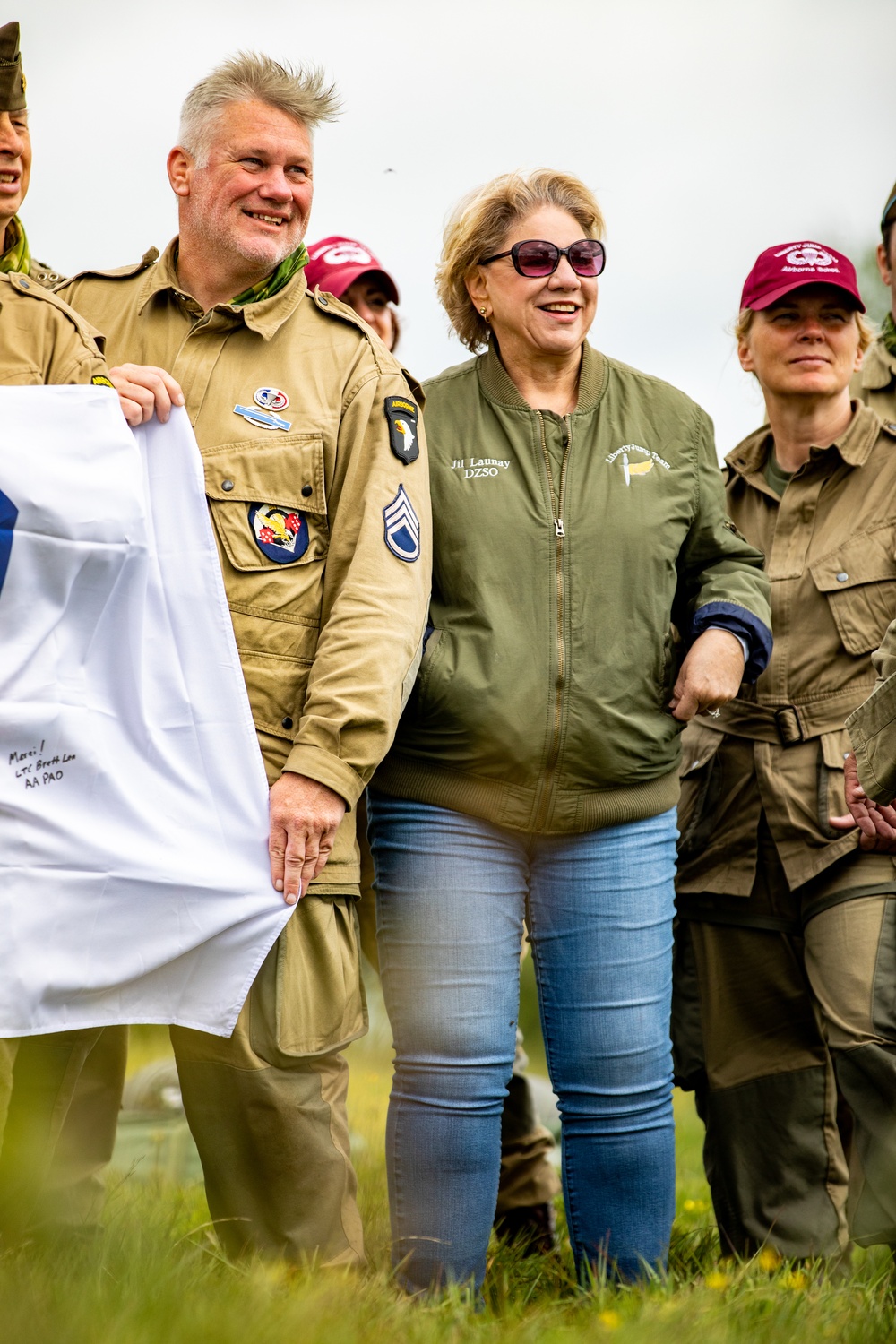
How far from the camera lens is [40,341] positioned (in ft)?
10.6

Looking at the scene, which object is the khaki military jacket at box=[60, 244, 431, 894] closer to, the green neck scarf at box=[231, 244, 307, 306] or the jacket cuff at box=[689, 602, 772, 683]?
the green neck scarf at box=[231, 244, 307, 306]

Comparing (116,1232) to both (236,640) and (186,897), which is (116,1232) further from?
(236,640)

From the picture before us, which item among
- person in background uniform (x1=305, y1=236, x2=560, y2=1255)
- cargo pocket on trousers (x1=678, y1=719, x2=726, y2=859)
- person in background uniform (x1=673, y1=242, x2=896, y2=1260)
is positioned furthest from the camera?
person in background uniform (x1=305, y1=236, x2=560, y2=1255)

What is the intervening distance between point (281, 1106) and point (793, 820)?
1.58 m

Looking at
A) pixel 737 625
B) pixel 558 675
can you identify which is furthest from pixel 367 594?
pixel 737 625

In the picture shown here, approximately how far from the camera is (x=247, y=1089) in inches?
126

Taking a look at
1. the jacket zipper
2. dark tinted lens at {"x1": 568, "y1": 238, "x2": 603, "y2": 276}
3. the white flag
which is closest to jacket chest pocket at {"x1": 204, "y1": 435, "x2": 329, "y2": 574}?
the white flag

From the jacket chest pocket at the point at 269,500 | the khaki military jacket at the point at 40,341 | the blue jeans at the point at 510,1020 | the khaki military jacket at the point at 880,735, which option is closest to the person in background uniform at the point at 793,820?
the blue jeans at the point at 510,1020

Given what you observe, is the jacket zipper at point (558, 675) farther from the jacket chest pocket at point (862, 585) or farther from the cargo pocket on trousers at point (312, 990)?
the jacket chest pocket at point (862, 585)

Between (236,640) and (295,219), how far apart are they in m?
1.01

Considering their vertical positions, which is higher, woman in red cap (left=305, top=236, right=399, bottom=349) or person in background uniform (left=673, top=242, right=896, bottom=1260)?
woman in red cap (left=305, top=236, right=399, bottom=349)

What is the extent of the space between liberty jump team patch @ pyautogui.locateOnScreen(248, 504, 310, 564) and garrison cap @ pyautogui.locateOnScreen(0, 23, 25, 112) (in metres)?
1.30

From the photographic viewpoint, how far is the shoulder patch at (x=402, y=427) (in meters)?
3.38

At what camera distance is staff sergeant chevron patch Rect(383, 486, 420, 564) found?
10.9 ft
